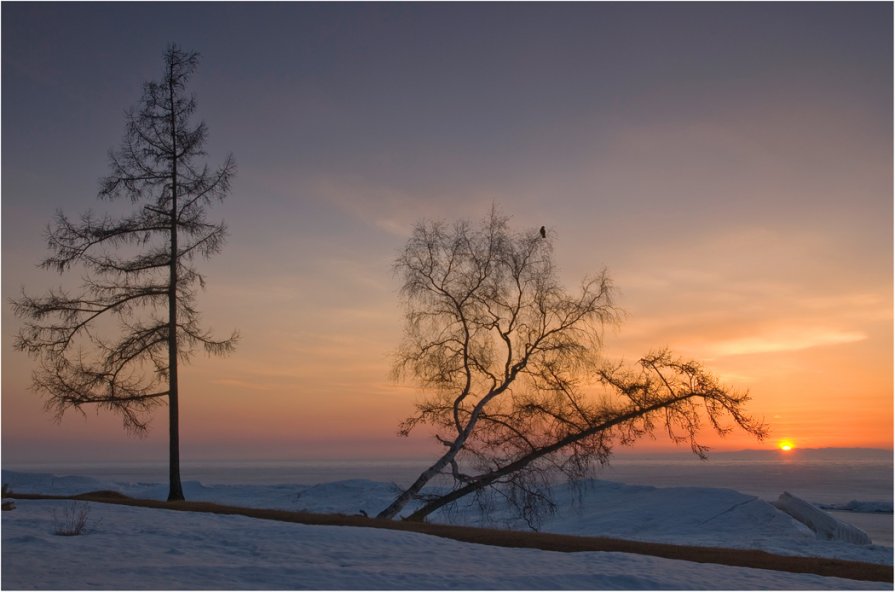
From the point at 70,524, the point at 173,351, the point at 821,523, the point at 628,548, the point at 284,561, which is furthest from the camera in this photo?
the point at 821,523

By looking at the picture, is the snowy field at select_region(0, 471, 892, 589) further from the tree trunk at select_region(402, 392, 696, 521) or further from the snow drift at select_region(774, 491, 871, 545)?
the snow drift at select_region(774, 491, 871, 545)

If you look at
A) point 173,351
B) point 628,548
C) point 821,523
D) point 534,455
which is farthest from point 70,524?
point 821,523

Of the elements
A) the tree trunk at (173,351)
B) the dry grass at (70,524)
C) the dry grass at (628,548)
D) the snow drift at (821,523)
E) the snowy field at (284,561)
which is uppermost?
the tree trunk at (173,351)

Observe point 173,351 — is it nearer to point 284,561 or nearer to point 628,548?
point 284,561

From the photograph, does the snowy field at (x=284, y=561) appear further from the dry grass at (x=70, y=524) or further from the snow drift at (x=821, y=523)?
the snow drift at (x=821, y=523)

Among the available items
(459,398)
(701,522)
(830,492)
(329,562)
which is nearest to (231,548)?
(329,562)

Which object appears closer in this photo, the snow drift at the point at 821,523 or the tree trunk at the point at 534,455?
the tree trunk at the point at 534,455

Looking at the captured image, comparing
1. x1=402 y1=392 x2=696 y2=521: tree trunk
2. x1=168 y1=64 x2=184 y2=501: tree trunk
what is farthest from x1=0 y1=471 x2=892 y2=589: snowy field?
x1=402 y1=392 x2=696 y2=521: tree trunk

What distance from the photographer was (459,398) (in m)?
23.9

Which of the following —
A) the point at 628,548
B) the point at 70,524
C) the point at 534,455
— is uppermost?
the point at 534,455

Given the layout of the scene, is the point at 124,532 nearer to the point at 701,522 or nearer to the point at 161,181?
the point at 161,181

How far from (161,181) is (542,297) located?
41.3 feet

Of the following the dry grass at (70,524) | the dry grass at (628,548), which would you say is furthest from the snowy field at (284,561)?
the dry grass at (628,548)

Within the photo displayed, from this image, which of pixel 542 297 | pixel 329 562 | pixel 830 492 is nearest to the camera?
pixel 329 562
